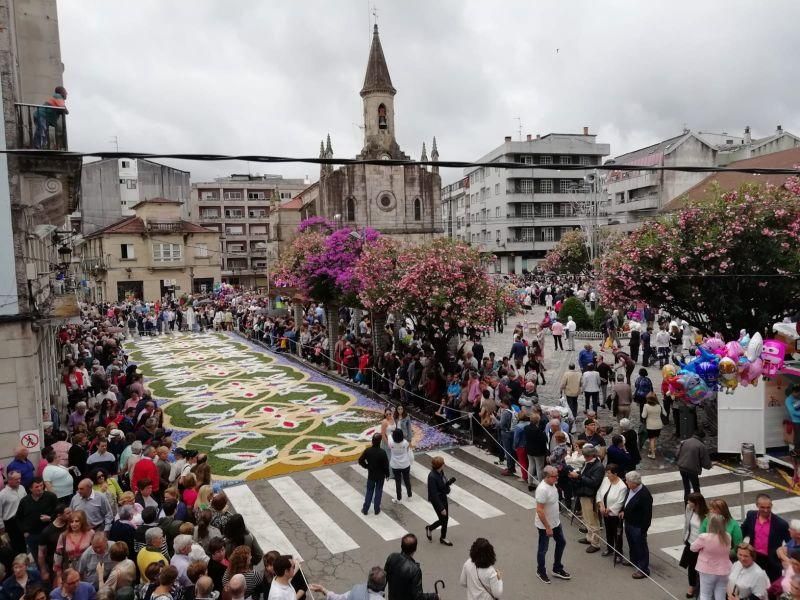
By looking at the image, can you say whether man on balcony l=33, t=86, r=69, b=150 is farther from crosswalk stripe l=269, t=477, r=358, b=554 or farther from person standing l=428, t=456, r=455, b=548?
person standing l=428, t=456, r=455, b=548

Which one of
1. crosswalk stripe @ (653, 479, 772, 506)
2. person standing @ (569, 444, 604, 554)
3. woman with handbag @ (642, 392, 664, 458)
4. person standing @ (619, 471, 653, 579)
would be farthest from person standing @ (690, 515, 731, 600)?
woman with handbag @ (642, 392, 664, 458)

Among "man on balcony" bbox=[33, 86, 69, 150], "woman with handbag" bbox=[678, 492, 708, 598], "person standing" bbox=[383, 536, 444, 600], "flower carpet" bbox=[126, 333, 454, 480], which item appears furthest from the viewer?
"flower carpet" bbox=[126, 333, 454, 480]

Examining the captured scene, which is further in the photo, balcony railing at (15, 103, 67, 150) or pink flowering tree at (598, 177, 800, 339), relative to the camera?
pink flowering tree at (598, 177, 800, 339)

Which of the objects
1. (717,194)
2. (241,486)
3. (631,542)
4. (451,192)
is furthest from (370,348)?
(451,192)

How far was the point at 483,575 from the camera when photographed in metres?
6.62

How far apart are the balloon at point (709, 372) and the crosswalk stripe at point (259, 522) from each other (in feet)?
23.7

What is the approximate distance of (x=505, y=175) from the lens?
7450 centimetres

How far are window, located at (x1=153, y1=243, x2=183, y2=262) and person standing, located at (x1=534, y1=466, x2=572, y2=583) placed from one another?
175 ft

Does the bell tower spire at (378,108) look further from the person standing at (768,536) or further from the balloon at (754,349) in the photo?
the person standing at (768,536)

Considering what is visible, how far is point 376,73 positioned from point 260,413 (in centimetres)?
4495

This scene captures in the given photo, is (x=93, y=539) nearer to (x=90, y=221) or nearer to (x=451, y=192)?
(x=90, y=221)

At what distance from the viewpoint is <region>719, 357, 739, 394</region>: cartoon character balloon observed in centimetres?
1068

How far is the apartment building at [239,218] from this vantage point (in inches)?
3378

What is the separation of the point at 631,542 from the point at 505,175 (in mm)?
68877
